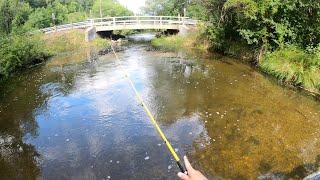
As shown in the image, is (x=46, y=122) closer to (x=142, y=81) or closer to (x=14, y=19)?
(x=142, y=81)

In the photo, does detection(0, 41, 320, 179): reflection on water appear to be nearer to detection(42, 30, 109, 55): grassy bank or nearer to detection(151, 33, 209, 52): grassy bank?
detection(151, 33, 209, 52): grassy bank

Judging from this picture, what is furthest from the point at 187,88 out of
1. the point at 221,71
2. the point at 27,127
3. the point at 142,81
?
the point at 27,127

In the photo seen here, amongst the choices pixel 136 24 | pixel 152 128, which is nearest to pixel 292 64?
pixel 152 128

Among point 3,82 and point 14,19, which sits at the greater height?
point 14,19

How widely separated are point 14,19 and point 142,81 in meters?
14.0

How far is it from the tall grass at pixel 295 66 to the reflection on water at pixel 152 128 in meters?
0.81

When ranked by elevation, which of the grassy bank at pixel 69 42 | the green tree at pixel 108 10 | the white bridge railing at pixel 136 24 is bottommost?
the grassy bank at pixel 69 42

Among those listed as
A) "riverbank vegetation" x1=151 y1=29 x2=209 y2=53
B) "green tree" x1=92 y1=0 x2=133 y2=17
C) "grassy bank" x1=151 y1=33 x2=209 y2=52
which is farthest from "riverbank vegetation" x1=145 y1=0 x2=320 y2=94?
"green tree" x1=92 y1=0 x2=133 y2=17

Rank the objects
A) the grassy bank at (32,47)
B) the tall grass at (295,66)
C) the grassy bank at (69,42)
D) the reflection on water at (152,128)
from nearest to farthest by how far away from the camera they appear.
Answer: the reflection on water at (152,128) < the tall grass at (295,66) < the grassy bank at (32,47) < the grassy bank at (69,42)

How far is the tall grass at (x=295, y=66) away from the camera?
1672 cm

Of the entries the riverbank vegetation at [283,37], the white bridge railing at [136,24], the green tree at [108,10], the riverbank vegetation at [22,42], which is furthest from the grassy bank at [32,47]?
the green tree at [108,10]

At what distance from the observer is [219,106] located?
15.4 metres

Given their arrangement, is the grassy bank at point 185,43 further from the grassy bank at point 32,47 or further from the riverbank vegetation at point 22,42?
the riverbank vegetation at point 22,42

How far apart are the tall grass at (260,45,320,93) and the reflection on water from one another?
2.64 feet
